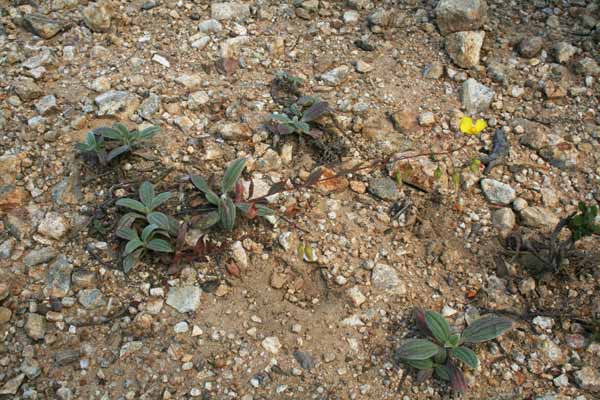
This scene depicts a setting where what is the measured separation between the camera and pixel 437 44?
3.63 m

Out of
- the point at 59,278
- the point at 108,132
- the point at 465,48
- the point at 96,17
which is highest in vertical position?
the point at 465,48

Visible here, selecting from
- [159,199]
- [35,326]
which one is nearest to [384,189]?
[159,199]

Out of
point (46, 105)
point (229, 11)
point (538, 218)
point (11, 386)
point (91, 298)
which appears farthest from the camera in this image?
point (229, 11)

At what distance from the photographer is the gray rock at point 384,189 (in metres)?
2.98

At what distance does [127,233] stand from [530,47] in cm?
253

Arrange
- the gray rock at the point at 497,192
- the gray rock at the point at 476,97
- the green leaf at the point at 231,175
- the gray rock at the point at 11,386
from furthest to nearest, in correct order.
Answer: the gray rock at the point at 476,97
the gray rock at the point at 497,192
the green leaf at the point at 231,175
the gray rock at the point at 11,386

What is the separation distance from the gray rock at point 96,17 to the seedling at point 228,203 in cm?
142

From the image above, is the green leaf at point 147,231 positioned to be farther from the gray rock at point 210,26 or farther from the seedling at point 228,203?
the gray rock at point 210,26

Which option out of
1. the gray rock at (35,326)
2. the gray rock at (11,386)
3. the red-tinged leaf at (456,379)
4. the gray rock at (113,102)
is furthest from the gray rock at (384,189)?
the gray rock at (11,386)

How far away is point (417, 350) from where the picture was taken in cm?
240

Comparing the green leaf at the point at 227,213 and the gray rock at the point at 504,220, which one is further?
the gray rock at the point at 504,220

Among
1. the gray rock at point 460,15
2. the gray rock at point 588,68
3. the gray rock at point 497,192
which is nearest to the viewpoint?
the gray rock at point 497,192

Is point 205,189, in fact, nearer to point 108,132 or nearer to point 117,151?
point 117,151

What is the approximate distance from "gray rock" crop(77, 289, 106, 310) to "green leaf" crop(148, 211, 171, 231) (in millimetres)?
374
